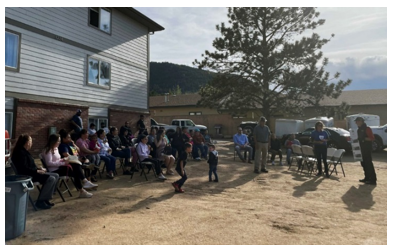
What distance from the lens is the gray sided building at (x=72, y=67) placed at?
9.75m

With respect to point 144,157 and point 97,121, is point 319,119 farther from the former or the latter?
point 144,157

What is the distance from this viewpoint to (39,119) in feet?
34.2

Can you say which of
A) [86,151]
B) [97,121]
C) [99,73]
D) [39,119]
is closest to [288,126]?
[97,121]

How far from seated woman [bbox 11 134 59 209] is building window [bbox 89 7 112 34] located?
31.6 feet

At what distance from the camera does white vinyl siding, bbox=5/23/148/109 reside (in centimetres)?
997

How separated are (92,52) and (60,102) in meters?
2.89

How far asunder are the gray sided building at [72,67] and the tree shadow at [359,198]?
9858 millimetres

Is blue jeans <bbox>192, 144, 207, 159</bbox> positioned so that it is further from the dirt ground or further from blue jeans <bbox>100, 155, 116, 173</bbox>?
blue jeans <bbox>100, 155, 116, 173</bbox>

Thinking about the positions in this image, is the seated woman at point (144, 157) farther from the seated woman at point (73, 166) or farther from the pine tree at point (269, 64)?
the pine tree at point (269, 64)

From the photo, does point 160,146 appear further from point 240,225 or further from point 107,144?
point 240,225

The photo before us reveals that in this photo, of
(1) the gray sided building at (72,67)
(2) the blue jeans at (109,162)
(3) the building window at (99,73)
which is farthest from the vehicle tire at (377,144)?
(3) the building window at (99,73)

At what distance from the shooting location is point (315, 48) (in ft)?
55.8

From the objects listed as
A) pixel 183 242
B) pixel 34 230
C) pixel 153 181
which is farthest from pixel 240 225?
pixel 153 181

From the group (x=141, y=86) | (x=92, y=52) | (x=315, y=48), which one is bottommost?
(x=141, y=86)
